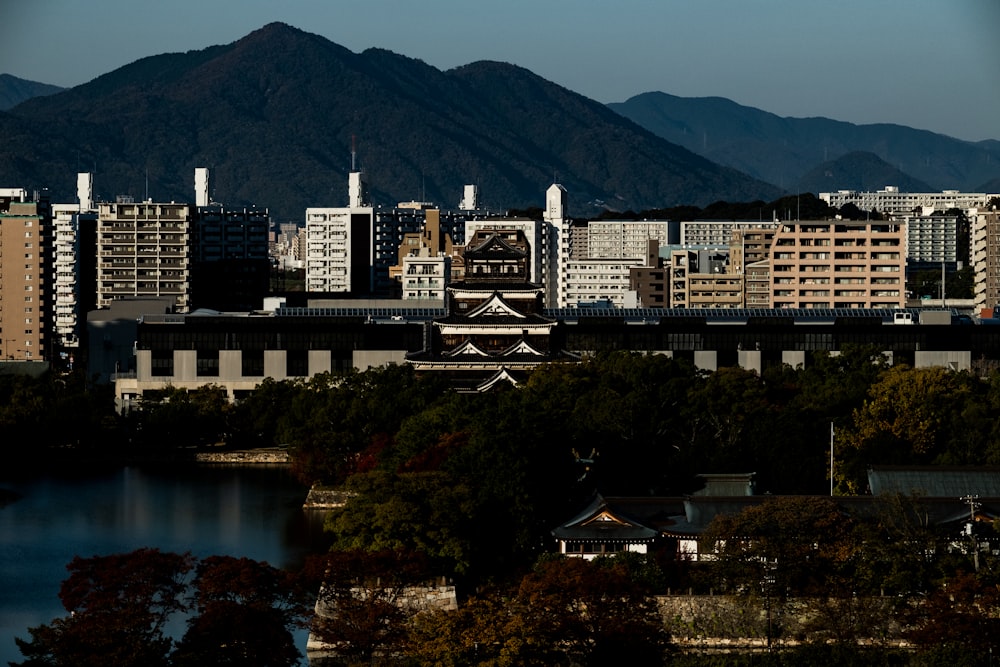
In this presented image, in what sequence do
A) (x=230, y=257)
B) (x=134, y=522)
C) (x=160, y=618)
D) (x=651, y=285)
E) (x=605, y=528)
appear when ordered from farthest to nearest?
(x=230, y=257), (x=651, y=285), (x=134, y=522), (x=605, y=528), (x=160, y=618)

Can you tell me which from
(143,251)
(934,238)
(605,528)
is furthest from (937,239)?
(605,528)

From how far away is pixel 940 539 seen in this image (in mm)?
23000

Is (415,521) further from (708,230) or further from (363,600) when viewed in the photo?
(708,230)

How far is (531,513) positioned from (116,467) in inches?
678

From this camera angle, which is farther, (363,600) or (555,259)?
(555,259)

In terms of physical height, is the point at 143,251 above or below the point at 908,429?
above

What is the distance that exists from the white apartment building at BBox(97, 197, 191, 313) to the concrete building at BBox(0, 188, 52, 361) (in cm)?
803

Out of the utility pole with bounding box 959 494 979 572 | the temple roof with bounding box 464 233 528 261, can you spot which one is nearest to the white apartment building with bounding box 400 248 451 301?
the temple roof with bounding box 464 233 528 261

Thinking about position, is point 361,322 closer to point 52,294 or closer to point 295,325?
point 295,325

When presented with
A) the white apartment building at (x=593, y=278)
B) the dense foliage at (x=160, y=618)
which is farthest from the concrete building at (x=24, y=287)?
the dense foliage at (x=160, y=618)

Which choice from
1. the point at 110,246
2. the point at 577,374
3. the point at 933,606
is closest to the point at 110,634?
the point at 933,606

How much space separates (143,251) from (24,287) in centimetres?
1063

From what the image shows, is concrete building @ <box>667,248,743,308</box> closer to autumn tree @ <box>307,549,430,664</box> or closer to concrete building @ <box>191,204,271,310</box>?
concrete building @ <box>191,204,271,310</box>

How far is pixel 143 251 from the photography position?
72000 mm
